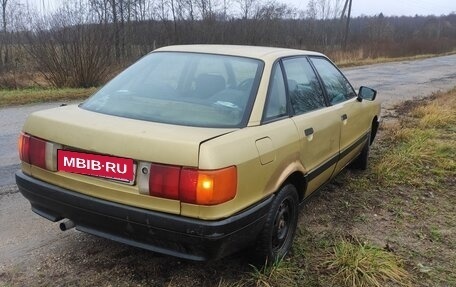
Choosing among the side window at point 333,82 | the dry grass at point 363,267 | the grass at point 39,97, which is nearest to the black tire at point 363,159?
the side window at point 333,82

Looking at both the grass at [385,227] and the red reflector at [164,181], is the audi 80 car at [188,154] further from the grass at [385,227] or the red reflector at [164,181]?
the grass at [385,227]

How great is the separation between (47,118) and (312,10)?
46319 mm

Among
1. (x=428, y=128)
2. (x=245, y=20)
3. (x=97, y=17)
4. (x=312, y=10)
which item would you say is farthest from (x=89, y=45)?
(x=312, y=10)

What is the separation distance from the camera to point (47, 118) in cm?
285

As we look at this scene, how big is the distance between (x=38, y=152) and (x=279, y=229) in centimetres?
169

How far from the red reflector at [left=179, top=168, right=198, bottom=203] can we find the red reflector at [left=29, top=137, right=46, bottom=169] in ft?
3.31

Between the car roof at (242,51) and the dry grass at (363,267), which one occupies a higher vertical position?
the car roof at (242,51)

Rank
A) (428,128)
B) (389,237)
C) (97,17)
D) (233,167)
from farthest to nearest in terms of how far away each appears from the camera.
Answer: (97,17) → (428,128) → (389,237) → (233,167)

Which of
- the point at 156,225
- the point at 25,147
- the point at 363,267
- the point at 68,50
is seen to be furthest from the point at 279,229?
the point at 68,50

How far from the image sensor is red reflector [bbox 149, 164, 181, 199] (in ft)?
7.84

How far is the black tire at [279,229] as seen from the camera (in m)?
2.88

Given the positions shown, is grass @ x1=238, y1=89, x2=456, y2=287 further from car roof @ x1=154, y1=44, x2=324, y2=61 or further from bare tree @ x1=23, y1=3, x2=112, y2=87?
bare tree @ x1=23, y1=3, x2=112, y2=87

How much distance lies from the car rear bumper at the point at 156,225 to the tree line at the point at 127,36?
40.8 ft

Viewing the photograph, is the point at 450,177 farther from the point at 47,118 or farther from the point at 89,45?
the point at 89,45
